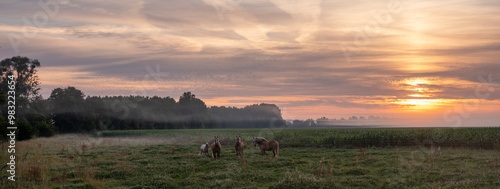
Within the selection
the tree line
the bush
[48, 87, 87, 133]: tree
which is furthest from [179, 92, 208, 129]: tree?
the bush

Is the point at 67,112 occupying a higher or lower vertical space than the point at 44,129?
higher

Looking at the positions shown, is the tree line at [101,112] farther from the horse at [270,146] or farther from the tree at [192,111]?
the horse at [270,146]

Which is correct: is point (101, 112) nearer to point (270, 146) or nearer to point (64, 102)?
point (64, 102)

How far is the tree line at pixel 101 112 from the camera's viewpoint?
2704 inches

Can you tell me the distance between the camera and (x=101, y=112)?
113 meters

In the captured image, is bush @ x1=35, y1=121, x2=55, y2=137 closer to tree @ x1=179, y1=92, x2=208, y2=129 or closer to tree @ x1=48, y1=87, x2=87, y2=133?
tree @ x1=48, y1=87, x2=87, y2=133

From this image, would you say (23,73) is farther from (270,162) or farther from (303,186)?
(303,186)

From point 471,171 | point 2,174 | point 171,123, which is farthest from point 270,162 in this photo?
point 171,123

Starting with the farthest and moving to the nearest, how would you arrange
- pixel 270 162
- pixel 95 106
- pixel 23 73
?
pixel 95 106
pixel 23 73
pixel 270 162

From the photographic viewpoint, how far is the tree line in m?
68.7

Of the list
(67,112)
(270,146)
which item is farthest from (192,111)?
(270,146)

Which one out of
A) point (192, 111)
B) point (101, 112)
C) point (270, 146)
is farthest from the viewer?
point (192, 111)

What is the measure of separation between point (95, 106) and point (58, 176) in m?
98.7

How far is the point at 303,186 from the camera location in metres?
15.3
